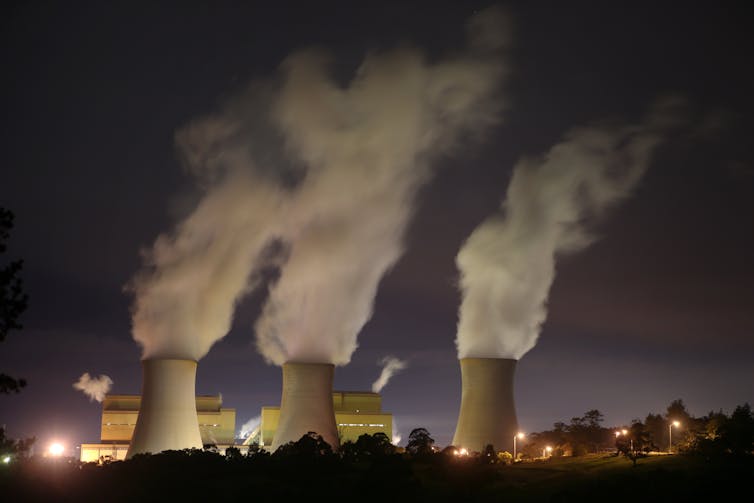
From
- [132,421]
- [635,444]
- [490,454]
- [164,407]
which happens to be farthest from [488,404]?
[132,421]

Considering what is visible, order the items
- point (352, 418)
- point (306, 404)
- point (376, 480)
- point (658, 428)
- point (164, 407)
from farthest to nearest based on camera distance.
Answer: point (352, 418), point (658, 428), point (306, 404), point (164, 407), point (376, 480)

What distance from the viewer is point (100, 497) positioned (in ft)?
103

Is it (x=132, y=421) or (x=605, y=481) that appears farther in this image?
(x=132, y=421)

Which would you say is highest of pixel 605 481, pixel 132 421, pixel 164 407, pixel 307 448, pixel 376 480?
pixel 132 421

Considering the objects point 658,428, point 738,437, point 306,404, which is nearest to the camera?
point 738,437

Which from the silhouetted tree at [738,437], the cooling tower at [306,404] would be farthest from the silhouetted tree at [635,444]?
the cooling tower at [306,404]

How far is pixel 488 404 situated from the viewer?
45.2 metres

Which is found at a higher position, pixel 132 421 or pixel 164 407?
pixel 132 421

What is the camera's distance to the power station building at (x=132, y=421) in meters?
65.3

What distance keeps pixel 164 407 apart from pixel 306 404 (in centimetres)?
648

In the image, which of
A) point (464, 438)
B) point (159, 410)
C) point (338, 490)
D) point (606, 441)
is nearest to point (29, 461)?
point (159, 410)

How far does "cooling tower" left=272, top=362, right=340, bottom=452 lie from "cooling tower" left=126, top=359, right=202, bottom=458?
4.50m

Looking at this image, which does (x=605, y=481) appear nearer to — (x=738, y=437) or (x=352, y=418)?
(x=738, y=437)

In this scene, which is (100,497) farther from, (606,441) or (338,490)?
(606,441)
